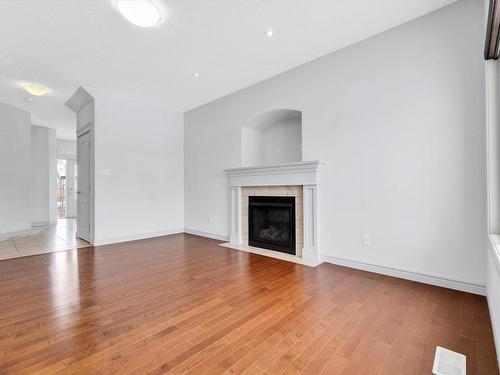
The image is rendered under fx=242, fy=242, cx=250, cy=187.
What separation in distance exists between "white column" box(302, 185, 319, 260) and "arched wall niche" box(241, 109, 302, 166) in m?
0.93

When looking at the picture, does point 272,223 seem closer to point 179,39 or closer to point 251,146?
point 251,146

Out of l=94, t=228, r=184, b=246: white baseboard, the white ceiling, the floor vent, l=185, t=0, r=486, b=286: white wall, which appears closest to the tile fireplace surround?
l=185, t=0, r=486, b=286: white wall

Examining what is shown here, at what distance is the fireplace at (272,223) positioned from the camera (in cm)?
377

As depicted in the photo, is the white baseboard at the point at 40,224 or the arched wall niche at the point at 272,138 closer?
the arched wall niche at the point at 272,138

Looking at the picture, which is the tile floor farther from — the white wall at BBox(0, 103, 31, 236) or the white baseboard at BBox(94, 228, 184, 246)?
the white wall at BBox(0, 103, 31, 236)

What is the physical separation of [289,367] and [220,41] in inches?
129

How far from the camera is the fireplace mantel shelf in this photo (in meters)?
3.42

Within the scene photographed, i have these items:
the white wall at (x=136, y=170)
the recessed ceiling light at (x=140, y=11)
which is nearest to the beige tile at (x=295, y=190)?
the recessed ceiling light at (x=140, y=11)

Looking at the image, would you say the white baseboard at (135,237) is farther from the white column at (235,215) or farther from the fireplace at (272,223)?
the fireplace at (272,223)

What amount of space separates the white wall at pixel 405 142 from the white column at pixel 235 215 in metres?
1.52

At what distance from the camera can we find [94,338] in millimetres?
1641

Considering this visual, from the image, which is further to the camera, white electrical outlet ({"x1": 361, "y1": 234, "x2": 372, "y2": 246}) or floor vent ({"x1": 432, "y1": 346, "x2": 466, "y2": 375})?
white electrical outlet ({"x1": 361, "y1": 234, "x2": 372, "y2": 246})

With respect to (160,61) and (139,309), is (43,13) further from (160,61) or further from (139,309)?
(139,309)

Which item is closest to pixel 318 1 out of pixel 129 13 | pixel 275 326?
pixel 129 13
